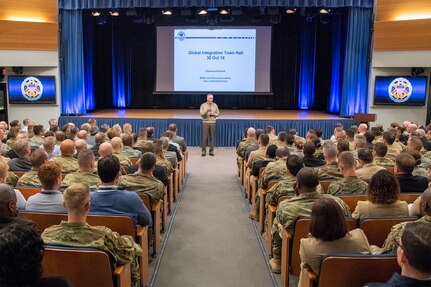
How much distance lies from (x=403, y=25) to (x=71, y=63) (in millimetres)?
9182

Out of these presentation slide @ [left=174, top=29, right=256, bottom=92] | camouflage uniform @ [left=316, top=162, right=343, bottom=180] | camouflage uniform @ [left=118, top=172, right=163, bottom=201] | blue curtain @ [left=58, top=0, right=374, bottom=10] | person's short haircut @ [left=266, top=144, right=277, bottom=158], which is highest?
blue curtain @ [left=58, top=0, right=374, bottom=10]

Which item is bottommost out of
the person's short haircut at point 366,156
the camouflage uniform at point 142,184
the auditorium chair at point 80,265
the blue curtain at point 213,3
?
the auditorium chair at point 80,265

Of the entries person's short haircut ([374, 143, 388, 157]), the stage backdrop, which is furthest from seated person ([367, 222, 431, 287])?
the stage backdrop

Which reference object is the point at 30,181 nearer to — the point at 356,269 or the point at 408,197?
the point at 356,269

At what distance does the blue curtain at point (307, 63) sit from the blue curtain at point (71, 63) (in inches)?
296

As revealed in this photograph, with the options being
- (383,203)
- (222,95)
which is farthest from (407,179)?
(222,95)

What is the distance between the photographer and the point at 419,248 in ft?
6.48

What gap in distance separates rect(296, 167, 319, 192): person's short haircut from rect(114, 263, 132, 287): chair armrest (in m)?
1.55

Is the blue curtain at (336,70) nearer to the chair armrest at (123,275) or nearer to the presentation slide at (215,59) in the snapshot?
the presentation slide at (215,59)

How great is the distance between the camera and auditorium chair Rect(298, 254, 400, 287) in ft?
8.37

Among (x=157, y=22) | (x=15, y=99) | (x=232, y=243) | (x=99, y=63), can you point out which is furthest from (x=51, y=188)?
(x=99, y=63)

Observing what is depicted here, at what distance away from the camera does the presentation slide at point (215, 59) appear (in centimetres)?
1388

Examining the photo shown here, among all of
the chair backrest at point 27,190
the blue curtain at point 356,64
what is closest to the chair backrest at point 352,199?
the chair backrest at point 27,190

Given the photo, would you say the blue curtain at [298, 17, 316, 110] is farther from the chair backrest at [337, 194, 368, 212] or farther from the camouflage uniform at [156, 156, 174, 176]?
the chair backrest at [337, 194, 368, 212]
